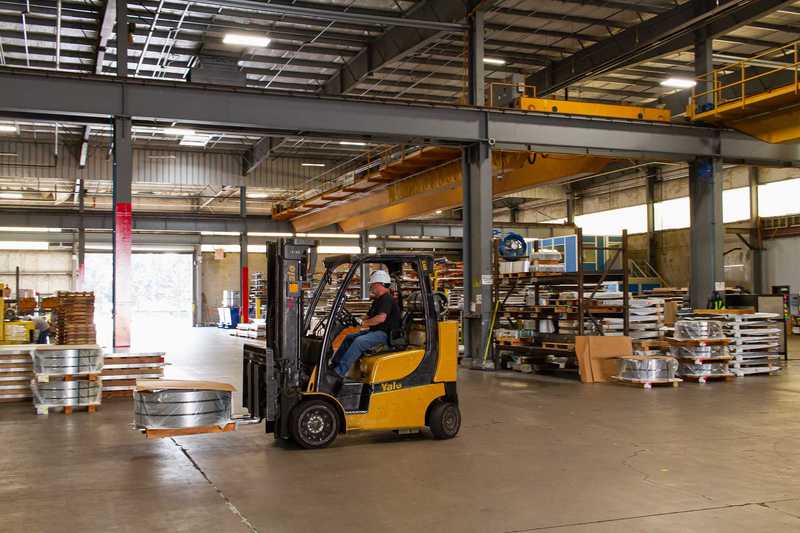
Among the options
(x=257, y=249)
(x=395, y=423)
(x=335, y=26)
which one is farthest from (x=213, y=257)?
(x=395, y=423)

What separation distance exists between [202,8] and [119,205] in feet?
19.4

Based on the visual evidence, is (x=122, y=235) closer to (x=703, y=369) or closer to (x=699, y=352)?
(x=699, y=352)

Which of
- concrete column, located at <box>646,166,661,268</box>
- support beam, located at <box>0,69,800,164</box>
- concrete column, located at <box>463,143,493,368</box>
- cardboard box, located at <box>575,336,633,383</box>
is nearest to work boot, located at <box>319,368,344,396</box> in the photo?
cardboard box, located at <box>575,336,633,383</box>

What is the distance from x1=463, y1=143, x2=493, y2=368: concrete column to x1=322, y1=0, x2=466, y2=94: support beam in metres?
2.88

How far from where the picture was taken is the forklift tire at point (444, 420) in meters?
7.45

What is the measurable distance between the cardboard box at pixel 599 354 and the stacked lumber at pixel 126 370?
267 inches

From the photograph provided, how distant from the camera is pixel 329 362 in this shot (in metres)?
7.17

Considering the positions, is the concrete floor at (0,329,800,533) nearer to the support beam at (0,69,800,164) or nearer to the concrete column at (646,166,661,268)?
the support beam at (0,69,800,164)

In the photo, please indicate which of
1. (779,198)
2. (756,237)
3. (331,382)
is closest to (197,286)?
(756,237)

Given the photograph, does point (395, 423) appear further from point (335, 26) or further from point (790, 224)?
point (790, 224)

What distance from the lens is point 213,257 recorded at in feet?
136

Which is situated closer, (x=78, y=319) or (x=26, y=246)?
(x=78, y=319)

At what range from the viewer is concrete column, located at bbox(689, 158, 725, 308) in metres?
17.1

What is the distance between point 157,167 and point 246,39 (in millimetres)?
11383
